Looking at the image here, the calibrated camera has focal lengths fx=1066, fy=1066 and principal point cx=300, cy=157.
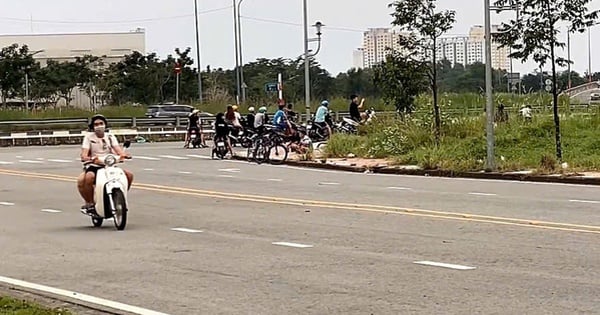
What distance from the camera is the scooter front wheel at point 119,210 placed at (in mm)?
14406

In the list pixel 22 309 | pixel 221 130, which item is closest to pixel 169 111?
pixel 221 130

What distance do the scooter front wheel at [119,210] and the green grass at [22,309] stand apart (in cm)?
563

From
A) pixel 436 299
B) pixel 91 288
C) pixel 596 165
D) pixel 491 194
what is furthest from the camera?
pixel 596 165

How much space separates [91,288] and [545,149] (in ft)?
60.6

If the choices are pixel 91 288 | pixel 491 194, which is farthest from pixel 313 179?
pixel 91 288

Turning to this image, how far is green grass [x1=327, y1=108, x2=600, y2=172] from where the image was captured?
24858mm

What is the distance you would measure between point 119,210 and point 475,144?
14612 millimetres

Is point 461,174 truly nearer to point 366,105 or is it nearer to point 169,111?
point 366,105

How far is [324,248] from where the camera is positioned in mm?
12070

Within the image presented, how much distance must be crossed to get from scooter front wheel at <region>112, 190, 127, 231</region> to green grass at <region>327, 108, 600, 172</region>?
38.0 feet

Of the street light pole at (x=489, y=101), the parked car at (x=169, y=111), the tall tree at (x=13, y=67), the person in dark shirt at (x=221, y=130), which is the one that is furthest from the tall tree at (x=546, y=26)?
the tall tree at (x=13, y=67)

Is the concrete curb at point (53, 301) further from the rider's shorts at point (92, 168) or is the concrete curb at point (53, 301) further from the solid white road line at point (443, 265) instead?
the rider's shorts at point (92, 168)

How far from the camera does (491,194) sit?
1888 cm

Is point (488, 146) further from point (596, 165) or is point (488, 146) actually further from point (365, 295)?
point (365, 295)
